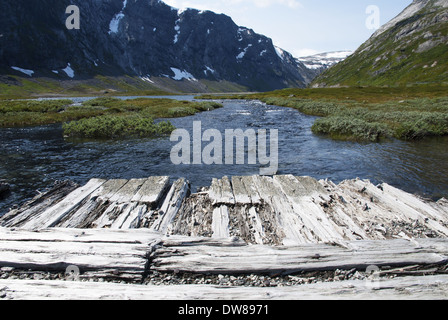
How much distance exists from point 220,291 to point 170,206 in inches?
192

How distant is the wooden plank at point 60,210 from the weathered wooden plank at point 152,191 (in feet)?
6.92

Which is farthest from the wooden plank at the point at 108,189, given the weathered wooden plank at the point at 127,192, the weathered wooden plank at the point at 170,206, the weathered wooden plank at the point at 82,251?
the weathered wooden plank at the point at 82,251

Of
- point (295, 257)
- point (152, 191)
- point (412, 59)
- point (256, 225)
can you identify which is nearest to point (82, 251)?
point (152, 191)

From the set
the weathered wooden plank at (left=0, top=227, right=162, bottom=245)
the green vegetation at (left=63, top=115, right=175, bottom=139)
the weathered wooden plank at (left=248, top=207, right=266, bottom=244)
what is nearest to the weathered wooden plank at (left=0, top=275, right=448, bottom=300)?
the weathered wooden plank at (left=0, top=227, right=162, bottom=245)

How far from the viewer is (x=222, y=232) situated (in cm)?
812

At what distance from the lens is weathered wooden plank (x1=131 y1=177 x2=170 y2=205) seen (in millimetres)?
10134

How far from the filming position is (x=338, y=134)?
29.9 metres

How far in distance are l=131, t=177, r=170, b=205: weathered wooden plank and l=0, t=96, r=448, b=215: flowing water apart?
12.0 feet

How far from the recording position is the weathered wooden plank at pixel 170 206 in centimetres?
845

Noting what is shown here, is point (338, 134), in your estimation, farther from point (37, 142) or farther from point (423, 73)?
point (423, 73)

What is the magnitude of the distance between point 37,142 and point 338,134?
3189cm

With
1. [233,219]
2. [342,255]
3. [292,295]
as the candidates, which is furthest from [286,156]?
[292,295]

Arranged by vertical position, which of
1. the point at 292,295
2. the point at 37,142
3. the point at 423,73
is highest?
the point at 423,73

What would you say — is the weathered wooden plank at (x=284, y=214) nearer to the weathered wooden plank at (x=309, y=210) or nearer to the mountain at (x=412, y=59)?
the weathered wooden plank at (x=309, y=210)
